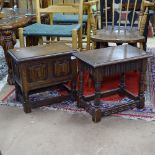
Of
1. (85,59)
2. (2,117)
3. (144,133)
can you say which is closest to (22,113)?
(2,117)

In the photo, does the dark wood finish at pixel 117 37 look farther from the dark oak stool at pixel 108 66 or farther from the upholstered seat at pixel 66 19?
the upholstered seat at pixel 66 19

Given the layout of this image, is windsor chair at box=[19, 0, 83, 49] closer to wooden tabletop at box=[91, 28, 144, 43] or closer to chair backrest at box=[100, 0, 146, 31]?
wooden tabletop at box=[91, 28, 144, 43]

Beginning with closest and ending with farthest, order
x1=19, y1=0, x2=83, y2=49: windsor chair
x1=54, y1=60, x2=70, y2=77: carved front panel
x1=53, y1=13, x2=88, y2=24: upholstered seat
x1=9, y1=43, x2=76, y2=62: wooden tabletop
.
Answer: x1=9, y1=43, x2=76, y2=62: wooden tabletop, x1=54, y1=60, x2=70, y2=77: carved front panel, x1=19, y1=0, x2=83, y2=49: windsor chair, x1=53, y1=13, x2=88, y2=24: upholstered seat

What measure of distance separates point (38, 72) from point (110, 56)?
573 millimetres

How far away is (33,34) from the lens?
2434 millimetres

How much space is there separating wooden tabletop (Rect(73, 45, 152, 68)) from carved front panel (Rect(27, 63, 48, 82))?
0.88ft

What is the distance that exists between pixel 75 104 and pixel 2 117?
0.60 meters

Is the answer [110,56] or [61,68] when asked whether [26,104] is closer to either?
[61,68]

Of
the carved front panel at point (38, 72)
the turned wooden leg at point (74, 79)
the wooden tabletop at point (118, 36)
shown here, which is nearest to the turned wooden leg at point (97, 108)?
the turned wooden leg at point (74, 79)

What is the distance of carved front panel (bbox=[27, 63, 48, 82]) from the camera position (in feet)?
6.59

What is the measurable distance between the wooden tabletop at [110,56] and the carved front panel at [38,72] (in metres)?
0.27

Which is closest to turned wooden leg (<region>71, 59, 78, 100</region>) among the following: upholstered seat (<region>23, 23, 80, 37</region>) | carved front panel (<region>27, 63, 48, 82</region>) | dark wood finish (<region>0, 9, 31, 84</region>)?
carved front panel (<region>27, 63, 48, 82</region>)

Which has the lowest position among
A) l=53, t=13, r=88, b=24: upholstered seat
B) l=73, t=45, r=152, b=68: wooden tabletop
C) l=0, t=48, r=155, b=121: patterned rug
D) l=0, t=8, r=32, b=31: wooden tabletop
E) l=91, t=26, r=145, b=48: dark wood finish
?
l=0, t=48, r=155, b=121: patterned rug

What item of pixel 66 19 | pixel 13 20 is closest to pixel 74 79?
pixel 13 20
